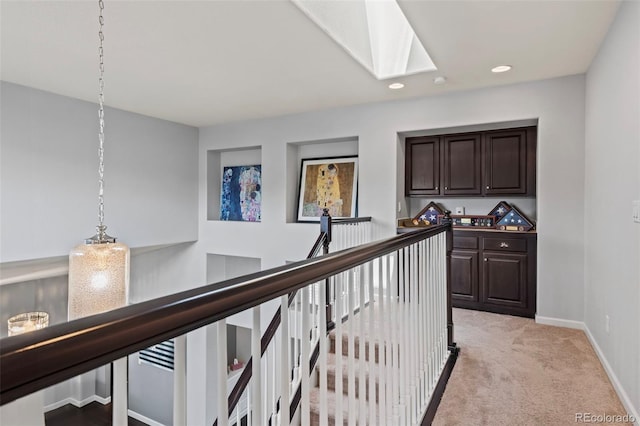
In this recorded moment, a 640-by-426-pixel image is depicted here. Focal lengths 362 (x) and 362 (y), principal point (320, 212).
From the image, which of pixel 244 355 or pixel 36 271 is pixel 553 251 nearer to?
pixel 244 355

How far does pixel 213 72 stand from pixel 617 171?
3.52m

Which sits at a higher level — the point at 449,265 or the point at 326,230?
the point at 326,230

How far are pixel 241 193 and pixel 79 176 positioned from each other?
235cm

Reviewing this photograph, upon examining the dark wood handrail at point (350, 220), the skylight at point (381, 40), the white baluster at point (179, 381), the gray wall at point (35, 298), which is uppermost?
the skylight at point (381, 40)

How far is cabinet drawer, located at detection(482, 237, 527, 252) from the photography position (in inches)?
157

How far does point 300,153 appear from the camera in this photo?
570 cm

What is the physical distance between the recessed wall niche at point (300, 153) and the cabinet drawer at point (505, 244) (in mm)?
2169

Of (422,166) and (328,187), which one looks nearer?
(422,166)

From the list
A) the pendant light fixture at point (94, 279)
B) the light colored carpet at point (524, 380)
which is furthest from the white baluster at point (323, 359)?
the pendant light fixture at point (94, 279)

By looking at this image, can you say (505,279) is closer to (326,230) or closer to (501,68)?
(326,230)

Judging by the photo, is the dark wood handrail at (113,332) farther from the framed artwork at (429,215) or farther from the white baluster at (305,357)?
the framed artwork at (429,215)

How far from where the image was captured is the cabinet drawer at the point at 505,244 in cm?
398

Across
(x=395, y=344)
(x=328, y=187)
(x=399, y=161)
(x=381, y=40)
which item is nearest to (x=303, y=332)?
(x=395, y=344)

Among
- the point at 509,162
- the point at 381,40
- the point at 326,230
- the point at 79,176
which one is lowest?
the point at 326,230
